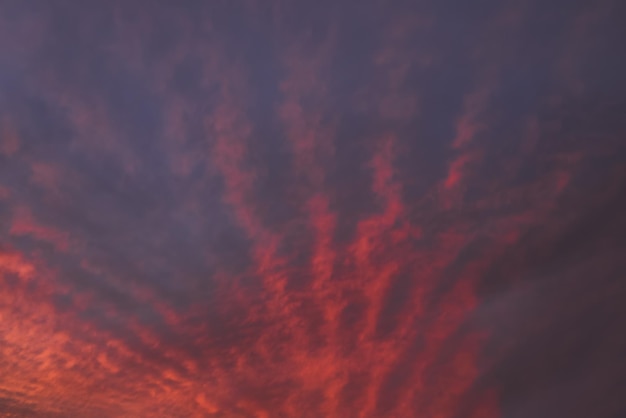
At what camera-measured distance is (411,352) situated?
12805mm

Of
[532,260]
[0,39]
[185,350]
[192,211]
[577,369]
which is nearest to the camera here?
[0,39]

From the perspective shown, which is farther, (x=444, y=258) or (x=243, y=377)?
(x=243, y=377)

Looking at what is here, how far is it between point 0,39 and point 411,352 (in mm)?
10781

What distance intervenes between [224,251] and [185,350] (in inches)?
146

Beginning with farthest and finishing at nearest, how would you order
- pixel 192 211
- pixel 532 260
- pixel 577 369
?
pixel 577 369, pixel 532 260, pixel 192 211

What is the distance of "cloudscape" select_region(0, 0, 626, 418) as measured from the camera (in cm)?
748

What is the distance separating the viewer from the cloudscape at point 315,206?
24.5ft

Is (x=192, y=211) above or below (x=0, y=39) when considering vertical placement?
below

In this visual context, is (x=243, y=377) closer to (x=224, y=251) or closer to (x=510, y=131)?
(x=224, y=251)

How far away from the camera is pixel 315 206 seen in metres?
9.53

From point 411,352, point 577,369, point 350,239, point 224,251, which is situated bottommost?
point 577,369

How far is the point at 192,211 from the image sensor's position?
9.61 meters

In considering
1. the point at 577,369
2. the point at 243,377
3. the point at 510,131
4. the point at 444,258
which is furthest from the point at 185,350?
the point at 577,369

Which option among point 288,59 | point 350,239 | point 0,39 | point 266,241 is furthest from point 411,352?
point 0,39
